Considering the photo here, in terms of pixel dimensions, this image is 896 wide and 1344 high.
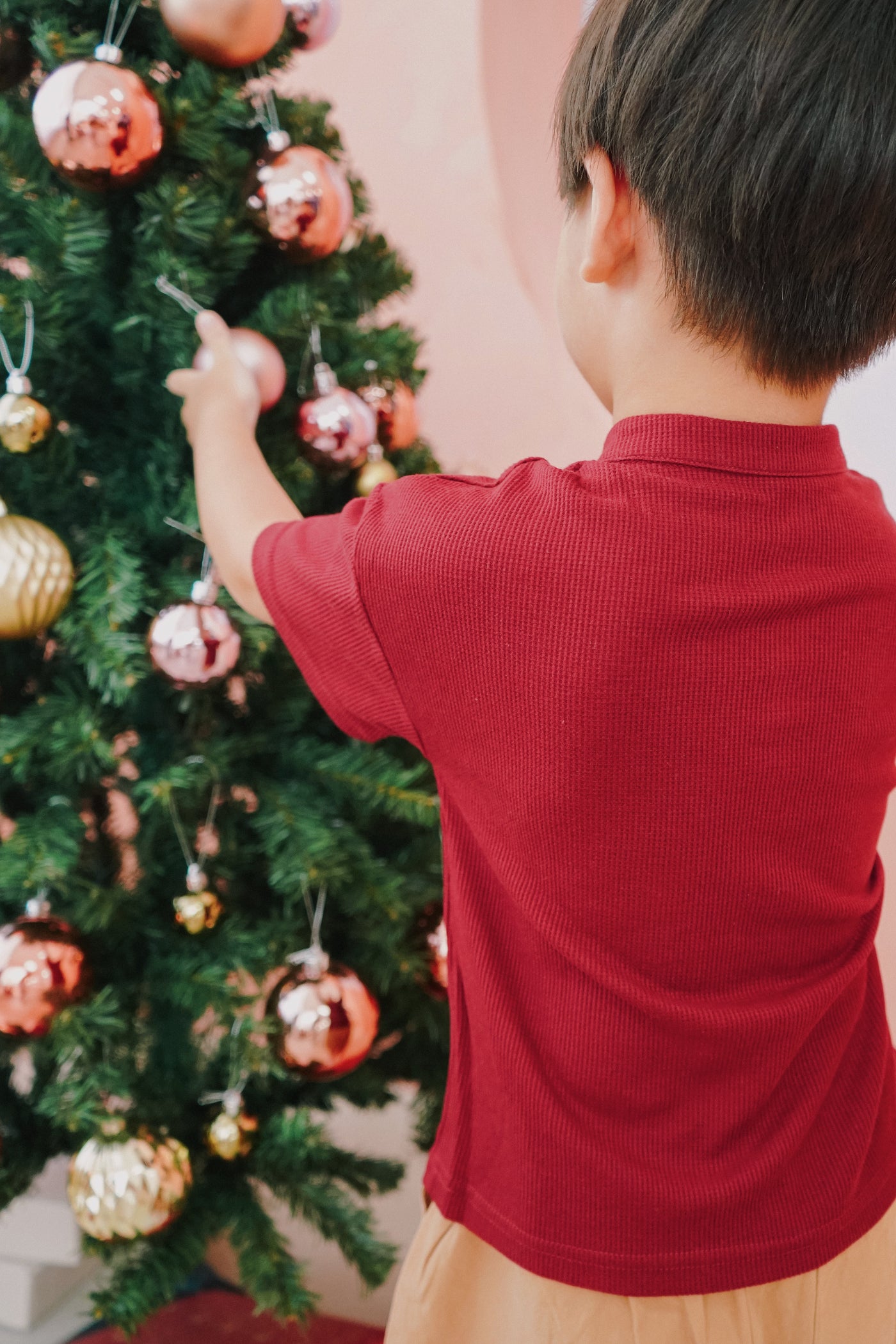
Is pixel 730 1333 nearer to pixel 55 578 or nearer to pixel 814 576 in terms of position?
pixel 814 576

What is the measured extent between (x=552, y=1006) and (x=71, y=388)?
1.64ft

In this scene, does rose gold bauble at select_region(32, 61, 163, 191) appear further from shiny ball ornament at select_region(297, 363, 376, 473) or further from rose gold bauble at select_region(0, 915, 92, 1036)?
rose gold bauble at select_region(0, 915, 92, 1036)

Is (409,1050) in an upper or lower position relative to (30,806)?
lower

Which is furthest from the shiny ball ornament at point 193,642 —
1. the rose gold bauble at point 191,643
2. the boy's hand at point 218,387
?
the boy's hand at point 218,387

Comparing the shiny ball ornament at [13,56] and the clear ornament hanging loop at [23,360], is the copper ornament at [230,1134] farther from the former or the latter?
the shiny ball ornament at [13,56]

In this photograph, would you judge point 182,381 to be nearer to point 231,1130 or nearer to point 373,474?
point 373,474

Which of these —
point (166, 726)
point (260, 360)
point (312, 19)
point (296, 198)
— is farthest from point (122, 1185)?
point (312, 19)

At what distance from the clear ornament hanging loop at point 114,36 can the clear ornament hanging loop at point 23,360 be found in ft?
0.48

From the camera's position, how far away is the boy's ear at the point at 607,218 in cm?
54

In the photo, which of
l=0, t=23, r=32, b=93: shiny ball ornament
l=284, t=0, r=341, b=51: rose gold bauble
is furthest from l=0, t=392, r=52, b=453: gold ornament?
l=284, t=0, r=341, b=51: rose gold bauble

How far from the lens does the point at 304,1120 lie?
707 millimetres

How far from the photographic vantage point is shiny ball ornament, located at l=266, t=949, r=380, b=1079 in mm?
698

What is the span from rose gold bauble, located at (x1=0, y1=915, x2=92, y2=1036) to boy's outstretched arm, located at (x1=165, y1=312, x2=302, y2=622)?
235 millimetres

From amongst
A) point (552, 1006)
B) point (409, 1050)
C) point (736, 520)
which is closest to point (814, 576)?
point (736, 520)
